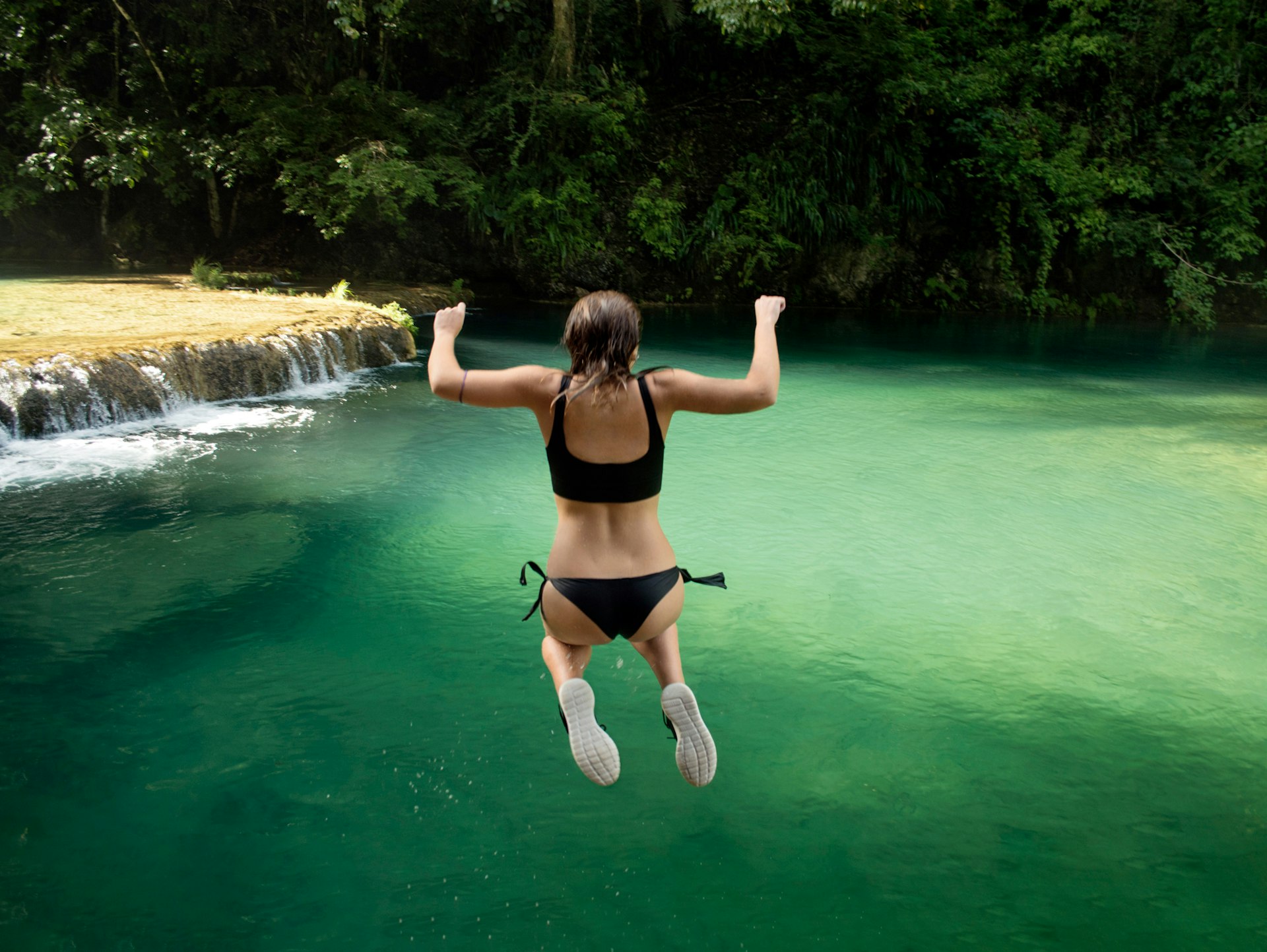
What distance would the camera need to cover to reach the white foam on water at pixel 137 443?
6.61 metres

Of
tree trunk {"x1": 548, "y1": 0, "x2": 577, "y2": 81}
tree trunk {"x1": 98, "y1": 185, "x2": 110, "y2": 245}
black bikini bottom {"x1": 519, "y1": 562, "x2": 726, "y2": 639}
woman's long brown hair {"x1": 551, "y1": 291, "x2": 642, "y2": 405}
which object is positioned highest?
tree trunk {"x1": 548, "y1": 0, "x2": 577, "y2": 81}

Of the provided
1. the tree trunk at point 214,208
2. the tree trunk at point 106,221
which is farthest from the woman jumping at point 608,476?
the tree trunk at point 106,221

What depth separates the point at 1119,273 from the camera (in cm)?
1952

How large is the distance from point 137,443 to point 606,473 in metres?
6.10

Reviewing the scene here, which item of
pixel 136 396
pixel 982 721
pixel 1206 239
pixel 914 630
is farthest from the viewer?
pixel 1206 239

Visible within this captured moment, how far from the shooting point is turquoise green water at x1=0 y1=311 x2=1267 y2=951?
266 centimetres

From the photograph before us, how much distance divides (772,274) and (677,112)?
147 inches

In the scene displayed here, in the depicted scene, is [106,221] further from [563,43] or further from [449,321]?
[449,321]

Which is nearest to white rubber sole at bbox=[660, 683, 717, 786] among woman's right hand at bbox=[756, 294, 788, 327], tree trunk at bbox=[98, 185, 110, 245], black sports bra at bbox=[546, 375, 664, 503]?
black sports bra at bbox=[546, 375, 664, 503]

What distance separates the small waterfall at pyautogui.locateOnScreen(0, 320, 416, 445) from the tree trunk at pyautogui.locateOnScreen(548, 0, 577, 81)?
8272 millimetres

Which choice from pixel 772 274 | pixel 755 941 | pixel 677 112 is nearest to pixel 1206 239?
pixel 772 274

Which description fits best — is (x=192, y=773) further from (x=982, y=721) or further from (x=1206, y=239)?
(x=1206, y=239)

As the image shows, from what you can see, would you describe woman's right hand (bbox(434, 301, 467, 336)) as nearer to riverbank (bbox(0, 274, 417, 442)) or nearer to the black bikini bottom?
the black bikini bottom

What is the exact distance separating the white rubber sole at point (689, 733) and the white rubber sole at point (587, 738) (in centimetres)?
19
